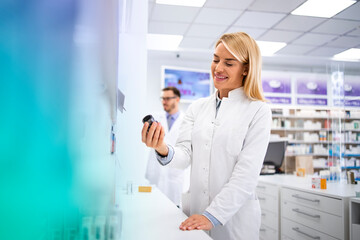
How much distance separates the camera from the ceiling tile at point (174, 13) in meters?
4.36

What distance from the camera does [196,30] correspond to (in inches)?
205

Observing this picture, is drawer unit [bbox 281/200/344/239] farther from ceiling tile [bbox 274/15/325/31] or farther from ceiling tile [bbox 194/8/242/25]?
ceiling tile [bbox 274/15/325/31]

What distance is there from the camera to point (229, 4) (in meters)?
4.18

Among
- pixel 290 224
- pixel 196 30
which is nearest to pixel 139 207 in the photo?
pixel 290 224

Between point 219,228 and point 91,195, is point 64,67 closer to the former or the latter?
point 91,195

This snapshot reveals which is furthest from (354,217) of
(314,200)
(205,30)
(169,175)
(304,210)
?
(205,30)

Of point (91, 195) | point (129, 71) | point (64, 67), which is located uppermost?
point (129, 71)

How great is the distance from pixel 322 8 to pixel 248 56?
376 centimetres

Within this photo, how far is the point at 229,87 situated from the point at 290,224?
1652 mm

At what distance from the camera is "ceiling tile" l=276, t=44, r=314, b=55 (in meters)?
5.93

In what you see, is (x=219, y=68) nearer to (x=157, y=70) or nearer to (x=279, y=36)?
(x=279, y=36)

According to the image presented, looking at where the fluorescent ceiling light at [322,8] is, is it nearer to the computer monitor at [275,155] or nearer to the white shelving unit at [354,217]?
the computer monitor at [275,155]

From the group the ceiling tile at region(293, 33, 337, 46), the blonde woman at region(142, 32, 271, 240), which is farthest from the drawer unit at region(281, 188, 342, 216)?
the ceiling tile at region(293, 33, 337, 46)

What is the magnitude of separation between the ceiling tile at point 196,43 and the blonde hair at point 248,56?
4508 millimetres
